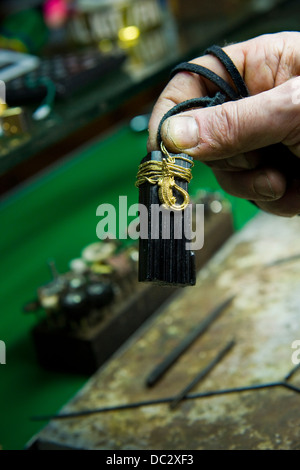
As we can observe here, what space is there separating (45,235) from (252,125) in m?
1.18

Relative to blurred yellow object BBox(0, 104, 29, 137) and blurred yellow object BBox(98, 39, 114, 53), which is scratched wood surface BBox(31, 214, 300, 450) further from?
blurred yellow object BBox(98, 39, 114, 53)

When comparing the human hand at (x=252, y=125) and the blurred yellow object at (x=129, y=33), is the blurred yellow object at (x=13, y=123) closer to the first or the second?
the human hand at (x=252, y=125)

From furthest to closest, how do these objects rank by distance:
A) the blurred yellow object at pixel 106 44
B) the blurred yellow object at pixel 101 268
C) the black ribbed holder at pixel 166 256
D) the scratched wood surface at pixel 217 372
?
the blurred yellow object at pixel 106 44 < the blurred yellow object at pixel 101 268 < the scratched wood surface at pixel 217 372 < the black ribbed holder at pixel 166 256

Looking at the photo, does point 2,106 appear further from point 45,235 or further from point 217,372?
point 217,372

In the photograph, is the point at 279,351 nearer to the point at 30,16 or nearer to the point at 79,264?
the point at 79,264

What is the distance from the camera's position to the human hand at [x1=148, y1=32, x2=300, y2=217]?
761 millimetres

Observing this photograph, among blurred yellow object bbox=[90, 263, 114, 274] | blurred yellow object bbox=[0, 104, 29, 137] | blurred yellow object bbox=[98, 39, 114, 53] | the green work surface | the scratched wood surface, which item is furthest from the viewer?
blurred yellow object bbox=[98, 39, 114, 53]

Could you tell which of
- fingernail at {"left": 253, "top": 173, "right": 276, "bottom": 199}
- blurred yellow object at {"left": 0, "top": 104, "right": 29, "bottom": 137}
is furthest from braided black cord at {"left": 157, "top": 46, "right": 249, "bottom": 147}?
blurred yellow object at {"left": 0, "top": 104, "right": 29, "bottom": 137}

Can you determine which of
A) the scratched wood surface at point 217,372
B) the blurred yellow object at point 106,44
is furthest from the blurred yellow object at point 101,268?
the blurred yellow object at point 106,44

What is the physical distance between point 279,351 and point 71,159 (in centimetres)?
148

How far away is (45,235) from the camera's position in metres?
1.86

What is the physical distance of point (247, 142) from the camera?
0.79 meters

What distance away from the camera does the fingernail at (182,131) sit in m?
0.73

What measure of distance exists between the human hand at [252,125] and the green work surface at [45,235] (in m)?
0.54
